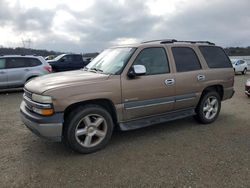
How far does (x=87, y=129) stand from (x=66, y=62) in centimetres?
1526

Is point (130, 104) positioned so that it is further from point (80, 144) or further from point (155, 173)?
point (155, 173)

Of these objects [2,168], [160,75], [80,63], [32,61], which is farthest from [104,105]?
[80,63]

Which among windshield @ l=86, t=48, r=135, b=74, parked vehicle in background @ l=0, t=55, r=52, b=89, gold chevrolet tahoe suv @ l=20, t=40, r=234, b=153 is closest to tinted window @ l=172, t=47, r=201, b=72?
gold chevrolet tahoe suv @ l=20, t=40, r=234, b=153

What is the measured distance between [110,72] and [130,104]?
0.69 meters

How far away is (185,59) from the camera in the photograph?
5.54m

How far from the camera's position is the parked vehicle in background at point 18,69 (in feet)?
36.0

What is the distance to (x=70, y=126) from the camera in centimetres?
407

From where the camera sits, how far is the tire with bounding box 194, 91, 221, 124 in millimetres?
5875

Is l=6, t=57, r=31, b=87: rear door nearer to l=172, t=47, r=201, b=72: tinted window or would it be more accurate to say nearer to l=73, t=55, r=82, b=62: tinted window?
l=73, t=55, r=82, b=62: tinted window

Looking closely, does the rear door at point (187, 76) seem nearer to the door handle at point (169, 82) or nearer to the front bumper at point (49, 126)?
the door handle at point (169, 82)

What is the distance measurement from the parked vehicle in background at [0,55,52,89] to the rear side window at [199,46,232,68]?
7.99 metres

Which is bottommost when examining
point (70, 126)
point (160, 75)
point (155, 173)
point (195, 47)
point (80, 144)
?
point (155, 173)

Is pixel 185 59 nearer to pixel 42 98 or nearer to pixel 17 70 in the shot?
pixel 42 98

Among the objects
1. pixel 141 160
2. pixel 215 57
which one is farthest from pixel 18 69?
pixel 141 160
